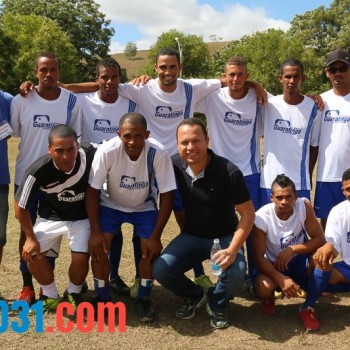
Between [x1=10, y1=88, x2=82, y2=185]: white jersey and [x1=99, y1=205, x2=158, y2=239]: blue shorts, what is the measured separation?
978 millimetres

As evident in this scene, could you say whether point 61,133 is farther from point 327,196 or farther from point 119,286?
point 327,196

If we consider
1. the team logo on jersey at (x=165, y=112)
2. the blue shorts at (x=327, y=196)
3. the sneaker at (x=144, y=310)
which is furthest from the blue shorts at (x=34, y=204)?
the blue shorts at (x=327, y=196)

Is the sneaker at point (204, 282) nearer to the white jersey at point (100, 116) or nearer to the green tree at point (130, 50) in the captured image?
the white jersey at point (100, 116)

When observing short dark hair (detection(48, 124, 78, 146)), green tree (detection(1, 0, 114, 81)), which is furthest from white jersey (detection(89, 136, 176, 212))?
green tree (detection(1, 0, 114, 81))

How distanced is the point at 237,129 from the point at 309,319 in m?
2.22

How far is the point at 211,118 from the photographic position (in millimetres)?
5672

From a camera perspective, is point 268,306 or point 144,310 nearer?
point 144,310

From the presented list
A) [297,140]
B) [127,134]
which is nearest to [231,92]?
[297,140]

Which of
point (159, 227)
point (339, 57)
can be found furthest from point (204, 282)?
point (339, 57)

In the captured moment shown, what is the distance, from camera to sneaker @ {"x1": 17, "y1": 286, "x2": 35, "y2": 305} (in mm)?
5070

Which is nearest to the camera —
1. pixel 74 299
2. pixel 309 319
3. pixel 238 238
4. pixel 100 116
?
pixel 238 238

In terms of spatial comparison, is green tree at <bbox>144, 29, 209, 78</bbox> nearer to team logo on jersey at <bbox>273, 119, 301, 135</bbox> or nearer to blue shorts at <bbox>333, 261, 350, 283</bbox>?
team logo on jersey at <bbox>273, 119, 301, 135</bbox>

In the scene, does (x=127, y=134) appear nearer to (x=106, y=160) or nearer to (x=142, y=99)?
(x=106, y=160)

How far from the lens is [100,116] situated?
17.7ft
